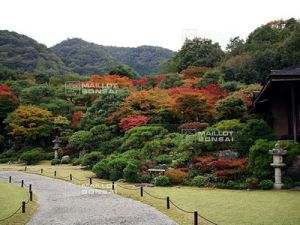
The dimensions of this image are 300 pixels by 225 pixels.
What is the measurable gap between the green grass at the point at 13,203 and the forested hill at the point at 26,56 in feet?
177

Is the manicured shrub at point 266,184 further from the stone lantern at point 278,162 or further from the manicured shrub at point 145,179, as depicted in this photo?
the manicured shrub at point 145,179

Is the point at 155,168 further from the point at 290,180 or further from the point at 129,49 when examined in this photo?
the point at 129,49

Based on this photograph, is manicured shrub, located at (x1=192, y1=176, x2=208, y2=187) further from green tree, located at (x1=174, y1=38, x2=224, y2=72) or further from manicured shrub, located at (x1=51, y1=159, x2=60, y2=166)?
green tree, located at (x1=174, y1=38, x2=224, y2=72)

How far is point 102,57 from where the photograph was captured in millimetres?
90375

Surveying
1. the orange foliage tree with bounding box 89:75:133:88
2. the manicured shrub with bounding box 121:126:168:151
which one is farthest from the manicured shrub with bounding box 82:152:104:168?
the orange foliage tree with bounding box 89:75:133:88

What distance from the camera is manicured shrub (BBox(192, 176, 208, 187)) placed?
1891 centimetres

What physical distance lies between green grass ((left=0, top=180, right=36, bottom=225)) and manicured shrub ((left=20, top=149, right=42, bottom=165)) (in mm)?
14349

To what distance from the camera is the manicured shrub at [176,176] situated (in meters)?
19.8

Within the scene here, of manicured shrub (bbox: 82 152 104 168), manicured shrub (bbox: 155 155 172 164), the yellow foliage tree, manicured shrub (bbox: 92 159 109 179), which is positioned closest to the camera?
manicured shrub (bbox: 155 155 172 164)

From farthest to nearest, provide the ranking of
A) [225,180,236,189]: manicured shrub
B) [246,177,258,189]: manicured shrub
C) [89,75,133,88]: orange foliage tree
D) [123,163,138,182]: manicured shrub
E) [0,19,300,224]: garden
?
[89,75,133,88]: orange foliage tree
[123,163,138,182]: manicured shrub
[225,180,236,189]: manicured shrub
[246,177,258,189]: manicured shrub
[0,19,300,224]: garden

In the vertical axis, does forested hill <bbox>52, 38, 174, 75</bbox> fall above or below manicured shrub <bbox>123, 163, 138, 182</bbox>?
above

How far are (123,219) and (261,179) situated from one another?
29.4 feet

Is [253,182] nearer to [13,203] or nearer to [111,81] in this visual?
[13,203]

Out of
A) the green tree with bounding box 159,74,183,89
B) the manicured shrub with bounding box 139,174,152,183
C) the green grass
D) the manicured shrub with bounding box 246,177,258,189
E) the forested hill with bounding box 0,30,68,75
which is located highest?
the forested hill with bounding box 0,30,68,75
